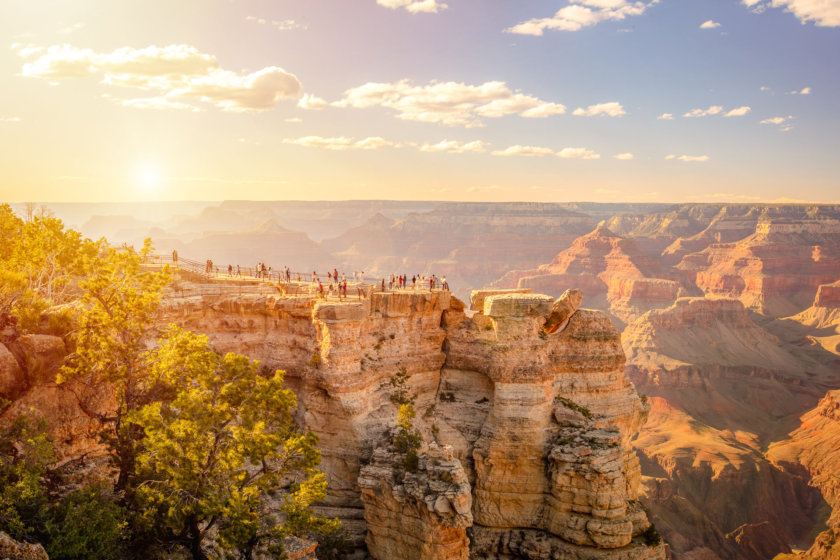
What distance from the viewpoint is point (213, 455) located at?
75.6ft

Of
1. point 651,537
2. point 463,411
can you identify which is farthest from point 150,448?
point 651,537

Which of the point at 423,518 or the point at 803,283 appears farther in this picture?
the point at 803,283

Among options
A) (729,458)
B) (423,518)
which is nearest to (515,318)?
(423,518)

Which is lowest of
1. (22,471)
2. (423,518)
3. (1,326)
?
(423,518)

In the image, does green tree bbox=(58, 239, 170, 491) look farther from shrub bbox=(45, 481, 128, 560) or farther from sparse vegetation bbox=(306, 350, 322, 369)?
sparse vegetation bbox=(306, 350, 322, 369)

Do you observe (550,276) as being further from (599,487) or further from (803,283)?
(599,487)

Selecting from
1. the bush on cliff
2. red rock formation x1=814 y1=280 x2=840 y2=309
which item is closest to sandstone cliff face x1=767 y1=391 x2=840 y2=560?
the bush on cliff

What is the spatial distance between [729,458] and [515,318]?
6822 centimetres

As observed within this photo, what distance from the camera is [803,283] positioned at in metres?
187

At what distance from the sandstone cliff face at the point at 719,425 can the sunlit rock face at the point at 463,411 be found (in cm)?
4081

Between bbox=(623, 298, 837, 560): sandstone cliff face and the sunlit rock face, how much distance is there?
134ft

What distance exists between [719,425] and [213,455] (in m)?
105

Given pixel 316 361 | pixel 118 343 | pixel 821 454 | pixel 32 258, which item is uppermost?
pixel 32 258

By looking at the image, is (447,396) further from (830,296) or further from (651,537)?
(830,296)
